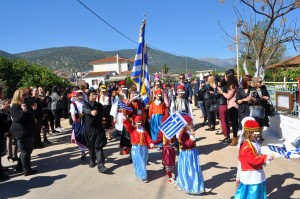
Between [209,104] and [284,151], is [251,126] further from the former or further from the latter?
[209,104]

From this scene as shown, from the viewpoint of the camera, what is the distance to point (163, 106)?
8.13m

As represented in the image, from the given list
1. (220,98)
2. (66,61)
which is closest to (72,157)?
(220,98)

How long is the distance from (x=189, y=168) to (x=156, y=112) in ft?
10.9

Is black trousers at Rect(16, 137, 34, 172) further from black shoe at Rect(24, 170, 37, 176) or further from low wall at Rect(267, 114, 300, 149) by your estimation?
low wall at Rect(267, 114, 300, 149)

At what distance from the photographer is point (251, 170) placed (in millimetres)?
4074

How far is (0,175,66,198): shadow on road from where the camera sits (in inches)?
218

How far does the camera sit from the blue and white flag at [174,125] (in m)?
5.03

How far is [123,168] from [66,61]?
19975cm

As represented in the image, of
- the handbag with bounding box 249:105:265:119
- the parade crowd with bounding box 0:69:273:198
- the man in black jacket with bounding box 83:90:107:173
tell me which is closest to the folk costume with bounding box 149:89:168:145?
the parade crowd with bounding box 0:69:273:198

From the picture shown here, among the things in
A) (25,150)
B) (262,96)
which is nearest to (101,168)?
(25,150)

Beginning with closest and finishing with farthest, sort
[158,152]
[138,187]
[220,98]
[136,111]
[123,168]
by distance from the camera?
[138,187]
[123,168]
[136,111]
[158,152]
[220,98]

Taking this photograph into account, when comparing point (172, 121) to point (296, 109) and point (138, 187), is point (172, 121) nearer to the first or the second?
point (138, 187)

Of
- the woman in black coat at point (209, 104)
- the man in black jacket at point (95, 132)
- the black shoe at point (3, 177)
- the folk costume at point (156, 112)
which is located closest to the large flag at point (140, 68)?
the folk costume at point (156, 112)

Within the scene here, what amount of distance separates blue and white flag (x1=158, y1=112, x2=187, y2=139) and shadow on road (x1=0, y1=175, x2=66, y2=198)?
2.69 m
